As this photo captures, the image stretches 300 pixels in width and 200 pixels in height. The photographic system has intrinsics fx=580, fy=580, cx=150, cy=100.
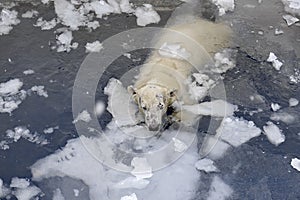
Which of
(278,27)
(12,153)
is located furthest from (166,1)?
(12,153)

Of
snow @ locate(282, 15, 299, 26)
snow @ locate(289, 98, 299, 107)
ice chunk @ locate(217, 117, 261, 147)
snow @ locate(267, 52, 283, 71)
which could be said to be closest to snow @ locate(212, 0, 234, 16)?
snow @ locate(282, 15, 299, 26)

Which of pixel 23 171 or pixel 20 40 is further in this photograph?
pixel 20 40

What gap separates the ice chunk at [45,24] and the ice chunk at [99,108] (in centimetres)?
70

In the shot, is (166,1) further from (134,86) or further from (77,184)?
(77,184)

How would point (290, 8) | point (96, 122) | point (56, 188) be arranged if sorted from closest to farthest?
point (56, 188)
point (96, 122)
point (290, 8)

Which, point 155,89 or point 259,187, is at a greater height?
point 155,89

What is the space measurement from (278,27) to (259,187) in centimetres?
122

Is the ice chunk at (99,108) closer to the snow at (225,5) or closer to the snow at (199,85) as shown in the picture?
the snow at (199,85)

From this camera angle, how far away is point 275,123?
9.70 feet

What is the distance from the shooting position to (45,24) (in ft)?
11.4

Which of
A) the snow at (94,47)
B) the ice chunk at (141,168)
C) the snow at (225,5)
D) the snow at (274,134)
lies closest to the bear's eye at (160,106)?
the ice chunk at (141,168)

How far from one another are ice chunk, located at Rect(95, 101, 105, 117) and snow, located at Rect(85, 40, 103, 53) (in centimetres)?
42

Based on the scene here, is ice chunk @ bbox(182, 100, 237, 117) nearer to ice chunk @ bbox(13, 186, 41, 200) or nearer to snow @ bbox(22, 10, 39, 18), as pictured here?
ice chunk @ bbox(13, 186, 41, 200)

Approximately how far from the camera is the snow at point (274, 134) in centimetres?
287
